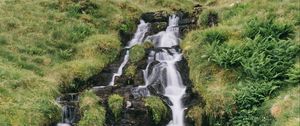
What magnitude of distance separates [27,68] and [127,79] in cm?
544

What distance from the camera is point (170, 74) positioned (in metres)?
22.2

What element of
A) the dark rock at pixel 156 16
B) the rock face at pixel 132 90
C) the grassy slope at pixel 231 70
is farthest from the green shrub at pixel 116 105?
the dark rock at pixel 156 16

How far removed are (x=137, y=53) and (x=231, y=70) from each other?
20.7 feet

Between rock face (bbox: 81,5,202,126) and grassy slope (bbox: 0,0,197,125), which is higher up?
grassy slope (bbox: 0,0,197,125)

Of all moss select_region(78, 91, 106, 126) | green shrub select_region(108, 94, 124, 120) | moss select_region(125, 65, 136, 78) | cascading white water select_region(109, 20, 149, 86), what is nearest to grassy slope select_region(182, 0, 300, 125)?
moss select_region(125, 65, 136, 78)

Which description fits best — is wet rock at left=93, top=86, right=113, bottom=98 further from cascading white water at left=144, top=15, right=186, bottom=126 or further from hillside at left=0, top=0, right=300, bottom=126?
cascading white water at left=144, top=15, right=186, bottom=126

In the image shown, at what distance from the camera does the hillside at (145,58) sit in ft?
58.8

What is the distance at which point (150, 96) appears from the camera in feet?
65.3

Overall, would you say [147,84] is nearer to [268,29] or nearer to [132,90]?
[132,90]

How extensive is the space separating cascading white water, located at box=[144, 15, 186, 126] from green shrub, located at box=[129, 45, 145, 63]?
836 mm

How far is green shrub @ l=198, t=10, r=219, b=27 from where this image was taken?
89.2 ft

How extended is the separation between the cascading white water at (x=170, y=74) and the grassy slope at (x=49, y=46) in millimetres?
3021

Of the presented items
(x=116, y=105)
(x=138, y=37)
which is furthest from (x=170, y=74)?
(x=138, y=37)

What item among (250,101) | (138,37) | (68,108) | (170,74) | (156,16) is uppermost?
(156,16)
